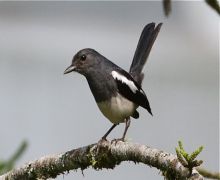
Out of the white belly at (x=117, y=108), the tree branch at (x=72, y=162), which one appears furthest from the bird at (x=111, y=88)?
the tree branch at (x=72, y=162)

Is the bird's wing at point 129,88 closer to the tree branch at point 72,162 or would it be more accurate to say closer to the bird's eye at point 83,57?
the bird's eye at point 83,57

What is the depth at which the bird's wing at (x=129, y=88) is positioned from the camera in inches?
266

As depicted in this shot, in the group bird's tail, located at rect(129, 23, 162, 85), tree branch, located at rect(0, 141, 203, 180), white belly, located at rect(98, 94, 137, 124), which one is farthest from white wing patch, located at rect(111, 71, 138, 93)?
tree branch, located at rect(0, 141, 203, 180)

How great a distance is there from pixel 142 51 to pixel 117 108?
104 centimetres

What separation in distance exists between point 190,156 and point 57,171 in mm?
1568

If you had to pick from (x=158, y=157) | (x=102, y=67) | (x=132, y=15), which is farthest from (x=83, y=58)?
(x=132, y=15)

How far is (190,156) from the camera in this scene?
14.5ft

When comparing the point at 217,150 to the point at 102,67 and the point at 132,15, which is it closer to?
the point at 132,15

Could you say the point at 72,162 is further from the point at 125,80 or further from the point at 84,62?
the point at 84,62

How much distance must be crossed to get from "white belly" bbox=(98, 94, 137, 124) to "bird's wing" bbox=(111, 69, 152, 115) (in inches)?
2.2

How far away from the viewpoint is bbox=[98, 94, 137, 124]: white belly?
659 centimetres

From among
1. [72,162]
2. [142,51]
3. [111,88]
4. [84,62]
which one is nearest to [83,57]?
[84,62]

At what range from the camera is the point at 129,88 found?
22.2 feet

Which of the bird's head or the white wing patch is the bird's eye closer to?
the bird's head
